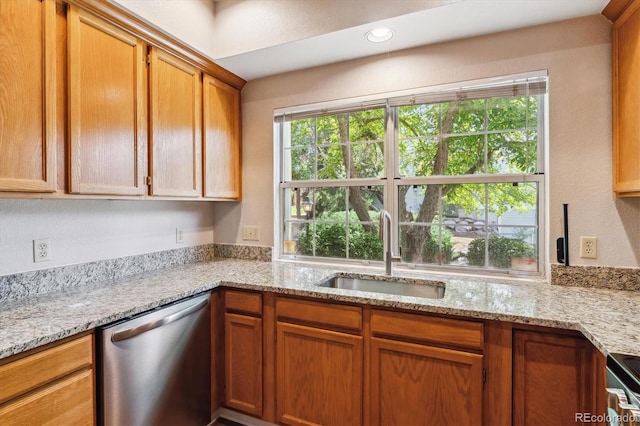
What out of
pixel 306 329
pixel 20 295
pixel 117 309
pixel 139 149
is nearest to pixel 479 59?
pixel 306 329

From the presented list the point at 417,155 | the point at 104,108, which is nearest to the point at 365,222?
the point at 417,155

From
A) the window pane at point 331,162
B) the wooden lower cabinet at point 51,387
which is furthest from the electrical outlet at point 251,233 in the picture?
the wooden lower cabinet at point 51,387

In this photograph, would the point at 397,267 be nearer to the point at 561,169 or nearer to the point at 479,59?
the point at 561,169

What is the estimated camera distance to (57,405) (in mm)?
1129

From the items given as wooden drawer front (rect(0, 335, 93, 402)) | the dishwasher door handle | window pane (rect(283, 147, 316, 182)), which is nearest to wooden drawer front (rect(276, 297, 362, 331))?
the dishwasher door handle

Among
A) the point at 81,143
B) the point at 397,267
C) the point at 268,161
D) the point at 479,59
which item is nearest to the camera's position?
the point at 81,143

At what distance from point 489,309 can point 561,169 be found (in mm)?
920

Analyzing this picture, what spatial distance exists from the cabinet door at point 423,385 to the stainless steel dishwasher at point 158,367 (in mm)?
897

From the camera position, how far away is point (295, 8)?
190 cm

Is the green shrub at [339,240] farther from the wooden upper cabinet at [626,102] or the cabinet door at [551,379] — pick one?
the wooden upper cabinet at [626,102]

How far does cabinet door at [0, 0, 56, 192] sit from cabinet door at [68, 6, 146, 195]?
0.08 meters

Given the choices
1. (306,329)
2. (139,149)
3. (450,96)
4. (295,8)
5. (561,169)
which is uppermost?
(295,8)

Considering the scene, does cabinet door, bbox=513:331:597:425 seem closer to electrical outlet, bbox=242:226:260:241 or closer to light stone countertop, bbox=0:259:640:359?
light stone countertop, bbox=0:259:640:359

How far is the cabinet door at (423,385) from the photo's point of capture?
1376 mm
